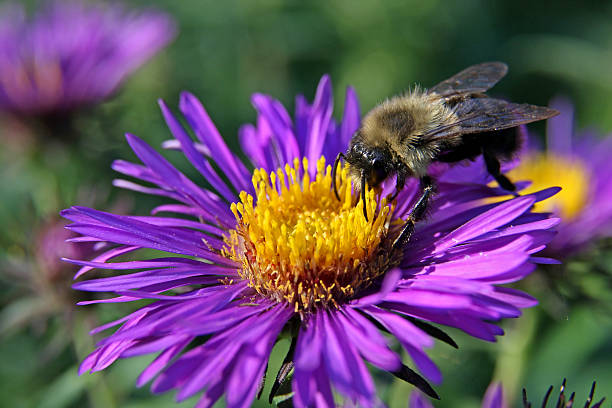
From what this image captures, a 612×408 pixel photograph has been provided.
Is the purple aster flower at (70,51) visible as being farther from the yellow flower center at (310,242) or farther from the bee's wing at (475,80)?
the bee's wing at (475,80)

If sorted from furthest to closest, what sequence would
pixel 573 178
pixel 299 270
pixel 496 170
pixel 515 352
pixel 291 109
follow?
1. pixel 291 109
2. pixel 573 178
3. pixel 515 352
4. pixel 496 170
5. pixel 299 270

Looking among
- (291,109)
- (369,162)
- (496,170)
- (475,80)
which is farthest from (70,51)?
(496,170)

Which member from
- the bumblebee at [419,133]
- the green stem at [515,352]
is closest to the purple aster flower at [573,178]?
the green stem at [515,352]

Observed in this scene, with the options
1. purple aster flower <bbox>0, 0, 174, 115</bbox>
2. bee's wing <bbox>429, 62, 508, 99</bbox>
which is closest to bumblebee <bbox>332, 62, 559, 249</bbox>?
bee's wing <bbox>429, 62, 508, 99</bbox>

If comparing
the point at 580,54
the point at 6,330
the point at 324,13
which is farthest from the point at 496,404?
the point at 324,13

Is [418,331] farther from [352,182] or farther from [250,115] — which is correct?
[250,115]

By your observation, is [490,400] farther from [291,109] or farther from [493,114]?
[291,109]

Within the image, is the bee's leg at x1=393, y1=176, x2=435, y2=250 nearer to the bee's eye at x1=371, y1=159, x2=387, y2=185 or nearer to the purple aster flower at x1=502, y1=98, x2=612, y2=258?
the bee's eye at x1=371, y1=159, x2=387, y2=185
